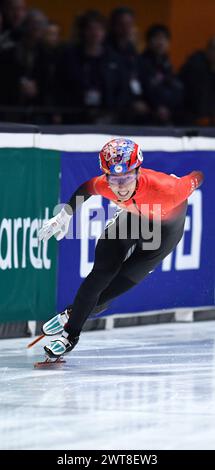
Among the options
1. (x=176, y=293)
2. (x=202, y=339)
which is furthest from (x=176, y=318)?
(x=202, y=339)

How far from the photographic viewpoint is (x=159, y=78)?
11.0m

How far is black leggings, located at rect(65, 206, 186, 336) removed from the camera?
6.45 m

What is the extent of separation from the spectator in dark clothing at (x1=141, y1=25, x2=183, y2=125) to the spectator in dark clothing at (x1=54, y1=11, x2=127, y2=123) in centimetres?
53

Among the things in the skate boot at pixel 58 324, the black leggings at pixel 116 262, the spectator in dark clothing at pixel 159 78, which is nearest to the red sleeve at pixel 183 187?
the black leggings at pixel 116 262

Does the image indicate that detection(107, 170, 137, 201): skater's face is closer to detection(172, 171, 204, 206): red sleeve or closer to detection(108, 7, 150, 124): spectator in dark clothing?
detection(172, 171, 204, 206): red sleeve

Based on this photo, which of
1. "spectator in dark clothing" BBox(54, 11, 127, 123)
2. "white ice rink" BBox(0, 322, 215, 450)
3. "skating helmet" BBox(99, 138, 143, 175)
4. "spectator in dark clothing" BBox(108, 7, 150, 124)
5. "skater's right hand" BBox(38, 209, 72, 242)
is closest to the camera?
"white ice rink" BBox(0, 322, 215, 450)

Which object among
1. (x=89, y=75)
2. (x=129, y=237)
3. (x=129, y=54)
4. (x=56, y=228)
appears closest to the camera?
(x=56, y=228)

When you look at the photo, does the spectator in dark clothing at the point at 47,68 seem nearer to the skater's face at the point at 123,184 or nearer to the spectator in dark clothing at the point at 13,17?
the spectator in dark clothing at the point at 13,17

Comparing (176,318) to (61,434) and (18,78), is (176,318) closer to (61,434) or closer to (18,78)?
(18,78)

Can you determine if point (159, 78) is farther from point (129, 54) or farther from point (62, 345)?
point (62, 345)

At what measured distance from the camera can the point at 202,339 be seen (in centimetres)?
798

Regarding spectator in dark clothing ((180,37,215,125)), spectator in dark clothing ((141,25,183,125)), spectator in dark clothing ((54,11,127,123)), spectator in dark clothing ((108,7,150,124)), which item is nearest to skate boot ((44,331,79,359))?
spectator in dark clothing ((54,11,127,123))

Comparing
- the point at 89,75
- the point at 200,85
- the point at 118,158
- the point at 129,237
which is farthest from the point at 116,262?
the point at 200,85

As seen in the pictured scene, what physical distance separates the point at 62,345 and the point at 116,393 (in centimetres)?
76
